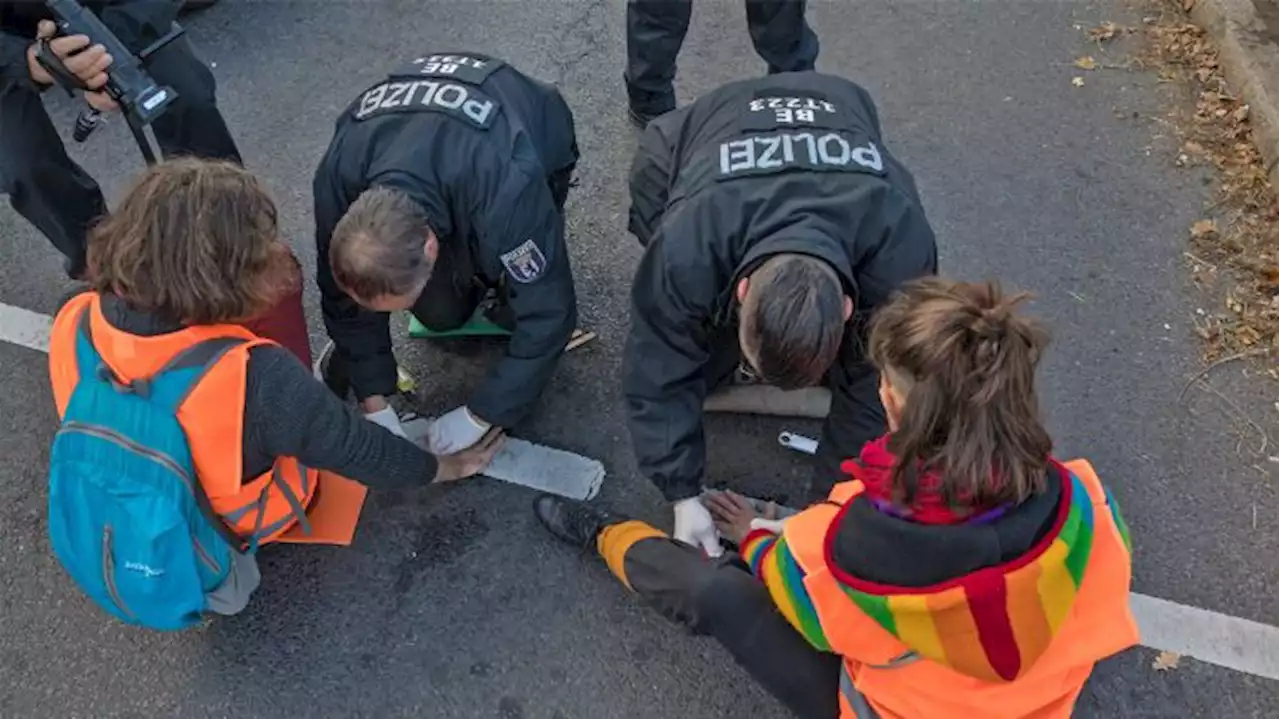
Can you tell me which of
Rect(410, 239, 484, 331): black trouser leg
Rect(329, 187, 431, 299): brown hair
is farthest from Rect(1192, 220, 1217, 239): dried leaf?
Rect(329, 187, 431, 299): brown hair

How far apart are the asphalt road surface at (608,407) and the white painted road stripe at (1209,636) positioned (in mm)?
35

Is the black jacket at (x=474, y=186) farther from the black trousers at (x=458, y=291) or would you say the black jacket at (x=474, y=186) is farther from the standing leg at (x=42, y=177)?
the standing leg at (x=42, y=177)

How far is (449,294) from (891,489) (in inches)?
61.1

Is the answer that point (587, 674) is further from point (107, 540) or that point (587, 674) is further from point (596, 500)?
point (107, 540)

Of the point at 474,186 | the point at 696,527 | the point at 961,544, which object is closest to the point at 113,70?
the point at 474,186

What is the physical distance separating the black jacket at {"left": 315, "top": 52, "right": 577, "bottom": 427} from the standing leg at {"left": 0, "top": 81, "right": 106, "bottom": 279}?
0.89 m

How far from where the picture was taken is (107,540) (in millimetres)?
2359

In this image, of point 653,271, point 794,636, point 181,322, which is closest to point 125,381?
point 181,322

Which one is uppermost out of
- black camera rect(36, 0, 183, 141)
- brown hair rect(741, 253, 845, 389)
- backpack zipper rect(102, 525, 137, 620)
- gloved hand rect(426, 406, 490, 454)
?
black camera rect(36, 0, 183, 141)

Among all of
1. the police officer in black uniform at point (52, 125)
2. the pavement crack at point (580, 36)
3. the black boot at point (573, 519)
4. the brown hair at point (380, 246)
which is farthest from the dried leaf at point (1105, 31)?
the police officer in black uniform at point (52, 125)

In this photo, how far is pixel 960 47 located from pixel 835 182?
2204 mm

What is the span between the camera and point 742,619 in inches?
96.3

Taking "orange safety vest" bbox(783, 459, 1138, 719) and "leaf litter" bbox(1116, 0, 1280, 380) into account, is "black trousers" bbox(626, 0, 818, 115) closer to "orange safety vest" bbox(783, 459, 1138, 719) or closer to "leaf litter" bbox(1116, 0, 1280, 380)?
"leaf litter" bbox(1116, 0, 1280, 380)

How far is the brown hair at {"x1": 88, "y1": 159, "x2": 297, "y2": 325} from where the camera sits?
83.8 inches
